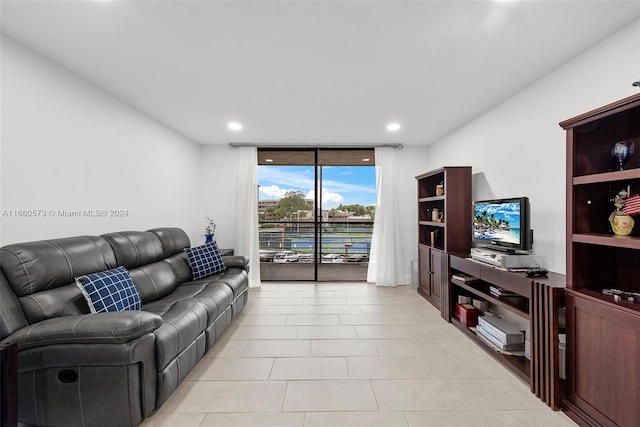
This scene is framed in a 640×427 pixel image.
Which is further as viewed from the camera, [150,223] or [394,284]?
[394,284]

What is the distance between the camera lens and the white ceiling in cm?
180

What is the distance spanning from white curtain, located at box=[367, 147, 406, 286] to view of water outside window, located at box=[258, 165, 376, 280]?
1.12ft

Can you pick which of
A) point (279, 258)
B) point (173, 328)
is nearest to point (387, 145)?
point (279, 258)

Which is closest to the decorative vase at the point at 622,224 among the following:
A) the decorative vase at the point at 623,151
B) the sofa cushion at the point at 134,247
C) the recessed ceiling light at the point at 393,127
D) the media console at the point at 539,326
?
the decorative vase at the point at 623,151

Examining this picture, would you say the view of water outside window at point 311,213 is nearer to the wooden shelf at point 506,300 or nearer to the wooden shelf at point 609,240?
the wooden shelf at point 506,300

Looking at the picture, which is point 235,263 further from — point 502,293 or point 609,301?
point 609,301

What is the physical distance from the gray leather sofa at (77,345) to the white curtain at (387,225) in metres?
3.52

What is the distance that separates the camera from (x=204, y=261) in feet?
12.2

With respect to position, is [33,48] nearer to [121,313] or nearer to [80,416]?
[121,313]

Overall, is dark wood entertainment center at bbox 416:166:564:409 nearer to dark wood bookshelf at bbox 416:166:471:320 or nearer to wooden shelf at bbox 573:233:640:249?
dark wood bookshelf at bbox 416:166:471:320

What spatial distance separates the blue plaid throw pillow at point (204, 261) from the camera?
12.0ft

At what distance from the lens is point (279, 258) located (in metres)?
6.46

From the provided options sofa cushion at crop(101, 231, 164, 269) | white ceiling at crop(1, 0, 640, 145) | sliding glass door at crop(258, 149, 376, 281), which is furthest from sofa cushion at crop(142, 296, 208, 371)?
sliding glass door at crop(258, 149, 376, 281)

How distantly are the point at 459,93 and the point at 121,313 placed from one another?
3517 millimetres
